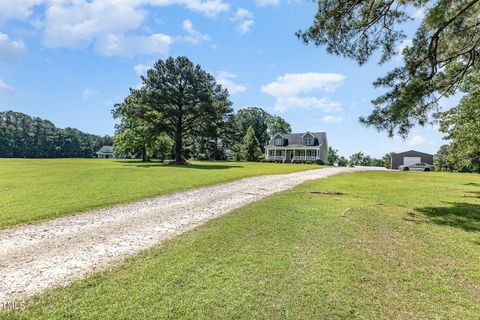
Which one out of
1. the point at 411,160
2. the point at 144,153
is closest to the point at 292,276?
the point at 144,153

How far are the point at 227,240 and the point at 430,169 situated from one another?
130ft

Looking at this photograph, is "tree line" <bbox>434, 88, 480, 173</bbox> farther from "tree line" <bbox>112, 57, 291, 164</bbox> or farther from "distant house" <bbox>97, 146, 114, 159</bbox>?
"distant house" <bbox>97, 146, 114, 159</bbox>

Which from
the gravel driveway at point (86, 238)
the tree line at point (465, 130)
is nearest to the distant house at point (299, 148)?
the tree line at point (465, 130)

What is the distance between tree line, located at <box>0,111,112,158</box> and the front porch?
243ft

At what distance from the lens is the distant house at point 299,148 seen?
52.3 meters

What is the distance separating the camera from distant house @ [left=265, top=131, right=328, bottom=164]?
52.3 meters

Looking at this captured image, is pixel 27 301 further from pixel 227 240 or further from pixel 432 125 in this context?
pixel 432 125

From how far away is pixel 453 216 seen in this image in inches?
351

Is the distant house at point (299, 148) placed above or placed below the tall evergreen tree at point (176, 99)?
below

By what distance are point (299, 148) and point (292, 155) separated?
2.37 meters

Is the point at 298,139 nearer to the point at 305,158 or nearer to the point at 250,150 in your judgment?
the point at 305,158

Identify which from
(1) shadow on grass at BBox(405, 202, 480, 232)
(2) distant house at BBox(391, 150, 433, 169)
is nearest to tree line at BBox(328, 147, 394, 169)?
(2) distant house at BBox(391, 150, 433, 169)

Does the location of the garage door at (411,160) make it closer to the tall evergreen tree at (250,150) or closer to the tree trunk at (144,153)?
the tall evergreen tree at (250,150)

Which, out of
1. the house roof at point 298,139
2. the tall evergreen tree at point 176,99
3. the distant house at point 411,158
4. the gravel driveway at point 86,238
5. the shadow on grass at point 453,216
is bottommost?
the gravel driveway at point 86,238
